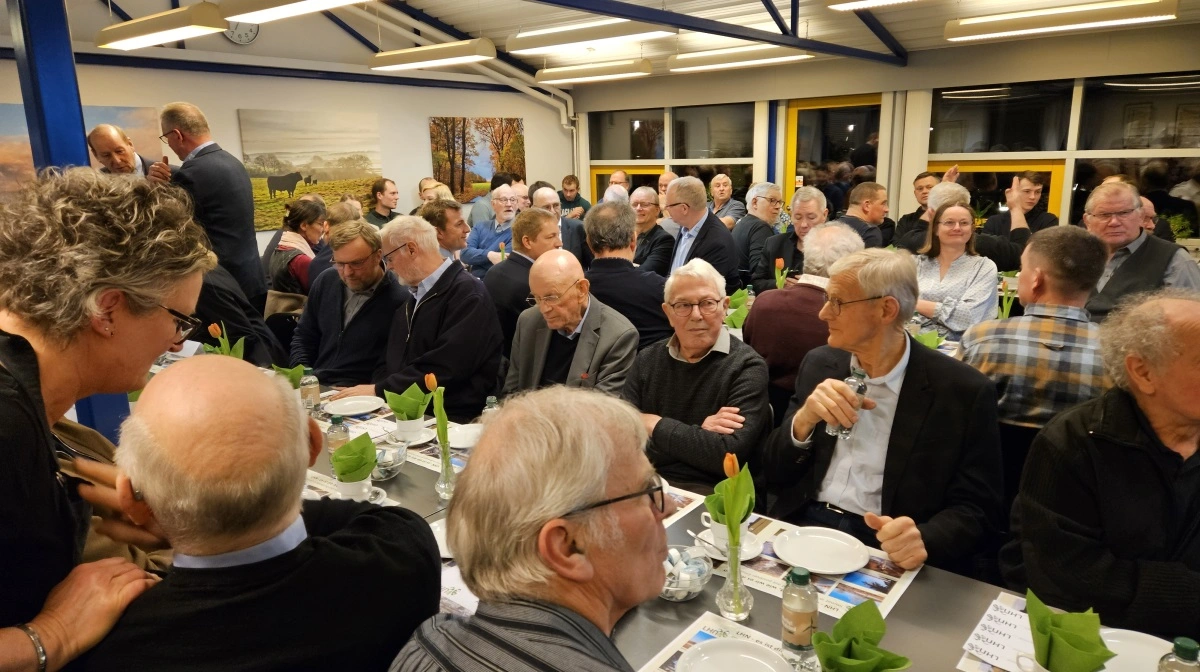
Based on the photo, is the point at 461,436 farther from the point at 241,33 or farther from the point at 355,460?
the point at 241,33

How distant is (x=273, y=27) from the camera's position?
855 cm

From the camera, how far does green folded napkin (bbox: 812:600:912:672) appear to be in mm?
1168

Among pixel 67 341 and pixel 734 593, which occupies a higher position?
pixel 67 341

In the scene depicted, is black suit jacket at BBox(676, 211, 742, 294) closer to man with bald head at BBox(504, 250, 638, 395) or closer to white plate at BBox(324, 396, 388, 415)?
man with bald head at BBox(504, 250, 638, 395)

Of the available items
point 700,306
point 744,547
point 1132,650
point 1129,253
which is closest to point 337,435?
point 700,306

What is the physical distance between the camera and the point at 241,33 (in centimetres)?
823

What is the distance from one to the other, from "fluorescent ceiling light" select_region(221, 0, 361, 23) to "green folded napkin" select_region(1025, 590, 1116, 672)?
440cm

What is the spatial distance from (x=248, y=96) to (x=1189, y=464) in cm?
925

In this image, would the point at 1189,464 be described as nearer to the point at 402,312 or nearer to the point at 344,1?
the point at 402,312

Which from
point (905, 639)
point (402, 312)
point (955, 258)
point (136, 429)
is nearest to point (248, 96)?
point (402, 312)

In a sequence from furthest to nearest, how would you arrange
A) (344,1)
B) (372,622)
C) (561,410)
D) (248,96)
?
1. (248,96)
2. (344,1)
3. (372,622)
4. (561,410)

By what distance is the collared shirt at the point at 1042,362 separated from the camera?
2.39 metres

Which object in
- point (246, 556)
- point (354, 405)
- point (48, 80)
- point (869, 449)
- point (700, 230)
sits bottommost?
point (354, 405)

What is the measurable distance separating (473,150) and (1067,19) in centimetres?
759
